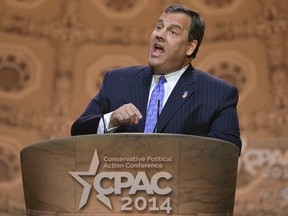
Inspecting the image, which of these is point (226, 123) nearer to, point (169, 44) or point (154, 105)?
point (154, 105)

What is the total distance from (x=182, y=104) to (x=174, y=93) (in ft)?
0.17

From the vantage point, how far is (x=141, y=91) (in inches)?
79.4

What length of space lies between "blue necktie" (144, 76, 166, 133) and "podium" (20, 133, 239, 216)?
390mm

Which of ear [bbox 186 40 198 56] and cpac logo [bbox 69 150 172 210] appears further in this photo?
ear [bbox 186 40 198 56]

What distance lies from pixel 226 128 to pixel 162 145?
47cm

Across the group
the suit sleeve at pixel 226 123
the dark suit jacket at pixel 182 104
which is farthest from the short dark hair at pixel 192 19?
the suit sleeve at pixel 226 123

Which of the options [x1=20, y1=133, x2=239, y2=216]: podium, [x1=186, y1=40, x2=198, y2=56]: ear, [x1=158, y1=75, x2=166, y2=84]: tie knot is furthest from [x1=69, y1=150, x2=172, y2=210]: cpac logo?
[x1=186, y1=40, x2=198, y2=56]: ear

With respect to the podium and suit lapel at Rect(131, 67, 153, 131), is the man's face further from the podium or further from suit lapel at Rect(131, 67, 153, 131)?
the podium

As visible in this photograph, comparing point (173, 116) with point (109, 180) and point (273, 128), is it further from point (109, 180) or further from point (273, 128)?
point (273, 128)

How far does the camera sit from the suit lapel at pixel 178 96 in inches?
75.0

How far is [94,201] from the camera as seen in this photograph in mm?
1484

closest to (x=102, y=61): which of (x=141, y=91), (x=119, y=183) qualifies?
(x=141, y=91)

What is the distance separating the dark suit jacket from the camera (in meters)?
1.91

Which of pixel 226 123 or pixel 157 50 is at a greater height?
pixel 157 50
